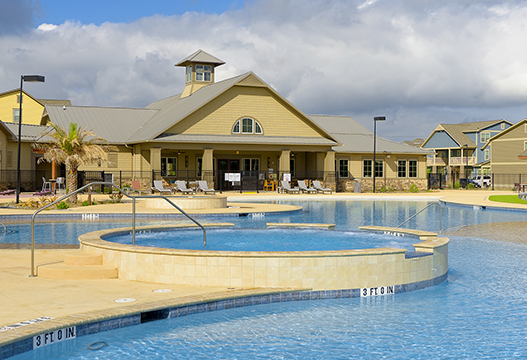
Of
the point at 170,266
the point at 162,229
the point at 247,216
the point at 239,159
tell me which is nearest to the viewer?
the point at 170,266

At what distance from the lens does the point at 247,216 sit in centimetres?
2088

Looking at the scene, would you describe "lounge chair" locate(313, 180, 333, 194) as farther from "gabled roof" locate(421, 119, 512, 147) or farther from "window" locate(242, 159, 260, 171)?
"gabled roof" locate(421, 119, 512, 147)

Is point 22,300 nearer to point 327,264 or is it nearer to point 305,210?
point 327,264

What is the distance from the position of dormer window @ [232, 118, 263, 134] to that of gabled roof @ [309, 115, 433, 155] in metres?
5.68

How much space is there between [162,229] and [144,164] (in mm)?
24490

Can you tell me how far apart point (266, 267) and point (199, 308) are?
1442 mm

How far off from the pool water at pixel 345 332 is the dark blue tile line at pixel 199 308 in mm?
72

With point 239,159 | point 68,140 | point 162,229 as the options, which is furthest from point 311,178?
point 162,229

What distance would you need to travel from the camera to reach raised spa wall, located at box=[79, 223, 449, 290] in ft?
27.7

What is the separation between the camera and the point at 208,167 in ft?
118

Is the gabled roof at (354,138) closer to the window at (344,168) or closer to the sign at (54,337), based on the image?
the window at (344,168)

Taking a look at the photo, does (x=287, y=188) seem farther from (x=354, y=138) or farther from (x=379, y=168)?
(x=354, y=138)

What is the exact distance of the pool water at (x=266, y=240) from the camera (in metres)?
12.5

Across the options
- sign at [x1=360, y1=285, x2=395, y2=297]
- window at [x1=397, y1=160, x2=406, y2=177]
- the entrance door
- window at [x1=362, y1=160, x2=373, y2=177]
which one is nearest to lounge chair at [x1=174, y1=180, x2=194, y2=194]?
the entrance door
